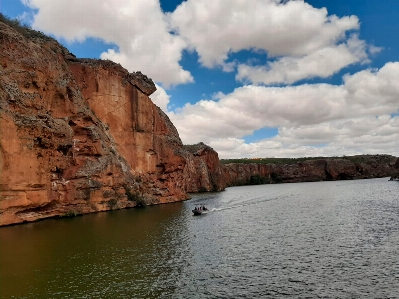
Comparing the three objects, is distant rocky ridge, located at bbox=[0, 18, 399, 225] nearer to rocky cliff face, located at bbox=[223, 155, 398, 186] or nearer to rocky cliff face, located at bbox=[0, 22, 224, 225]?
rocky cliff face, located at bbox=[0, 22, 224, 225]

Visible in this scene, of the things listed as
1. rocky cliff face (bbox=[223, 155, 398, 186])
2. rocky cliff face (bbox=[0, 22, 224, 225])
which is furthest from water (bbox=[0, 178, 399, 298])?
rocky cliff face (bbox=[223, 155, 398, 186])

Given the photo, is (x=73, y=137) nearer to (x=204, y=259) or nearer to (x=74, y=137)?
(x=74, y=137)

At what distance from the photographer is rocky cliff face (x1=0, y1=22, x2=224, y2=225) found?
37.8 meters

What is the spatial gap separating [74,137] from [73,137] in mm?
566

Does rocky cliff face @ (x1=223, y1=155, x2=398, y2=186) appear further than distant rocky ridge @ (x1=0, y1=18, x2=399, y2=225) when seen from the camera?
Yes

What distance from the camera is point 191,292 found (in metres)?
17.0

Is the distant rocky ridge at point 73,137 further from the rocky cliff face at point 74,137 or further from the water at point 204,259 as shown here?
the water at point 204,259

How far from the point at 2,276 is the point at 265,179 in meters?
166

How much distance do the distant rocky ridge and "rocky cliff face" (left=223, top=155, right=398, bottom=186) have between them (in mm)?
105057

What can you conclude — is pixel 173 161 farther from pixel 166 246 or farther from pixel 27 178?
pixel 166 246

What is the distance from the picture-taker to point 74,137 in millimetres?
49562

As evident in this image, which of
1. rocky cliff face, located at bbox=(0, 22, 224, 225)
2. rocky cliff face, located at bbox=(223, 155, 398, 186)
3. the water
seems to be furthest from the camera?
rocky cliff face, located at bbox=(223, 155, 398, 186)

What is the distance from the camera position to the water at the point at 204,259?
17294 millimetres

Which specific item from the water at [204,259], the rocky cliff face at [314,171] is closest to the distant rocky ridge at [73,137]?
the water at [204,259]
